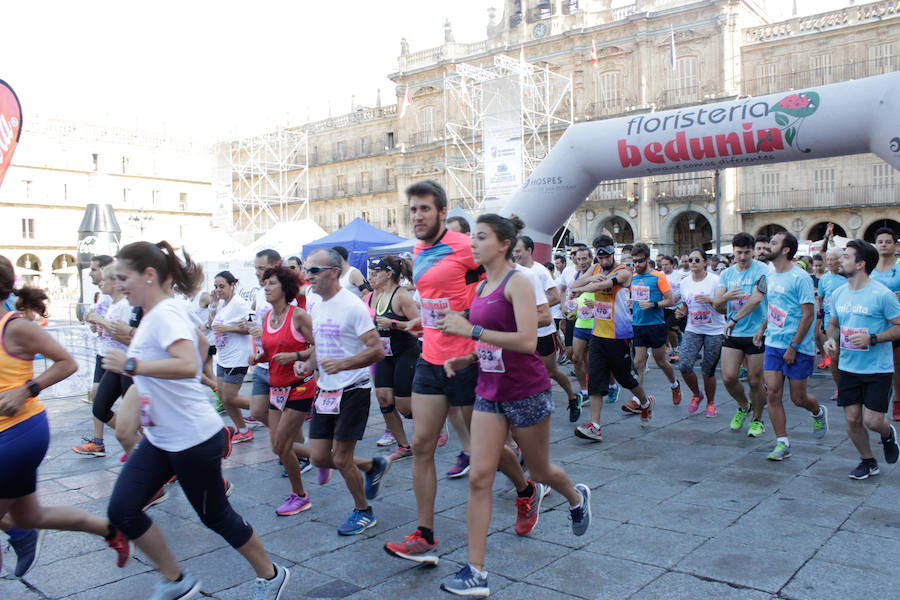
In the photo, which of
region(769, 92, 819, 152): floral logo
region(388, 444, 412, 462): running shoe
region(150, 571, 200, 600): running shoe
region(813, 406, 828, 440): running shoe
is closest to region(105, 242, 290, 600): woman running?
region(150, 571, 200, 600): running shoe

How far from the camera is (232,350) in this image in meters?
6.86

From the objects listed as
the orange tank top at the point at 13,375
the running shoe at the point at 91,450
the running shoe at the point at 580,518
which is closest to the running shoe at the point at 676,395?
the running shoe at the point at 580,518

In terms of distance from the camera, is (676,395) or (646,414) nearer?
(646,414)

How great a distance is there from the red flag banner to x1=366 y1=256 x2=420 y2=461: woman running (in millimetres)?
2991

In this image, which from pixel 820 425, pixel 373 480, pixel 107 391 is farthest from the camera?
pixel 820 425

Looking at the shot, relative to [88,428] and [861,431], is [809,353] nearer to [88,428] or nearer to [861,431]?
[861,431]

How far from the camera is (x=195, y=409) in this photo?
316cm

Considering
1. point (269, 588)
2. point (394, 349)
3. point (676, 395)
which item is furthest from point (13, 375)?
point (676, 395)

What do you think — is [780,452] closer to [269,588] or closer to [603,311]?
[603,311]

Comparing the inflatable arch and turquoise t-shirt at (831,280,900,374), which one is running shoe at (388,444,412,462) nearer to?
turquoise t-shirt at (831,280,900,374)

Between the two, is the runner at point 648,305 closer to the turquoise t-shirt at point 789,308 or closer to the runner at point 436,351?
the turquoise t-shirt at point 789,308

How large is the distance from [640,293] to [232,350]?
450 cm

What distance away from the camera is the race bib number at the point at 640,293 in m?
7.88

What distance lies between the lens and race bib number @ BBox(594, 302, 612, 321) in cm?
680
